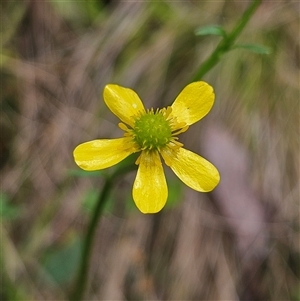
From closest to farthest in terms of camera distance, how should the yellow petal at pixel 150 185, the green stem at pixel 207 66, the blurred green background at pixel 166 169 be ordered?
the yellow petal at pixel 150 185 < the green stem at pixel 207 66 < the blurred green background at pixel 166 169

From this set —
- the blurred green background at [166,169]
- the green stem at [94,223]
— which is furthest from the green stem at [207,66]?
the blurred green background at [166,169]

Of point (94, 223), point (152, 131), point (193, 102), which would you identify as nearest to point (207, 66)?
point (193, 102)

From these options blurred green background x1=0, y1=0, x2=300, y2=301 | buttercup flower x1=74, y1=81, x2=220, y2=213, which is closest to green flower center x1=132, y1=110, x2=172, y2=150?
buttercup flower x1=74, y1=81, x2=220, y2=213

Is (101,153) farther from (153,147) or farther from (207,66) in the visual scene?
(207,66)

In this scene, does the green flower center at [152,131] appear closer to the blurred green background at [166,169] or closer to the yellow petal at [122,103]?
the yellow petal at [122,103]

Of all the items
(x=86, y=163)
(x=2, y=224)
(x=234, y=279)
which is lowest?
(x=2, y=224)

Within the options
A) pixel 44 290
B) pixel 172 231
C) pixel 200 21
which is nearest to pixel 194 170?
pixel 172 231

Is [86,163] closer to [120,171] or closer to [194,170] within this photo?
[120,171]

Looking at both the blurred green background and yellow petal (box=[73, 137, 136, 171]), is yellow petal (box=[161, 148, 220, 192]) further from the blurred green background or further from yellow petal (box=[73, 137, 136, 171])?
the blurred green background
